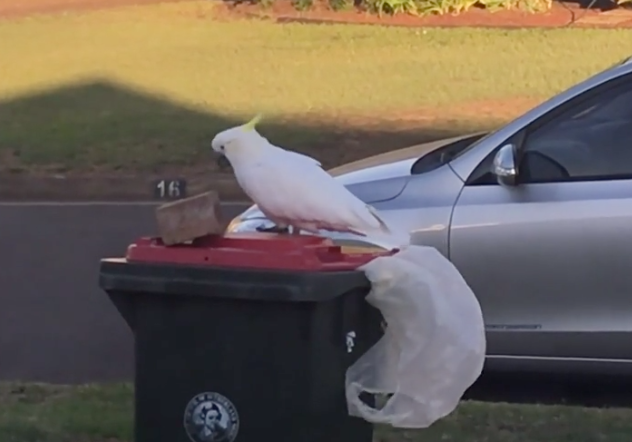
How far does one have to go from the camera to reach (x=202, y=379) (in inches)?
146

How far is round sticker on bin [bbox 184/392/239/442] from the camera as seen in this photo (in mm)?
3688

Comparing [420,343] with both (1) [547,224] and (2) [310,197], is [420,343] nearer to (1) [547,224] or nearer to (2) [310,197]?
(2) [310,197]

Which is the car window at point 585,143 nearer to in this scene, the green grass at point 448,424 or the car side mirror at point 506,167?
the car side mirror at point 506,167

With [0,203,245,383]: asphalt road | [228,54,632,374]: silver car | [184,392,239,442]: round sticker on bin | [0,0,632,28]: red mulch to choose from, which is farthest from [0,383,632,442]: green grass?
[0,0,632,28]: red mulch

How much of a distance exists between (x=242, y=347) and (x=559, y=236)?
2.87 metres

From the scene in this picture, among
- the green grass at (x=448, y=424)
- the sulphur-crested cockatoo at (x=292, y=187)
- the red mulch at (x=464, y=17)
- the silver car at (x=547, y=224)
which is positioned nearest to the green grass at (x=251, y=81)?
the red mulch at (x=464, y=17)

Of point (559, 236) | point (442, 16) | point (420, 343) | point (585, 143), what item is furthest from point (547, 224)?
point (442, 16)

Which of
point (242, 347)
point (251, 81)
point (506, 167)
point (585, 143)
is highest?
point (251, 81)

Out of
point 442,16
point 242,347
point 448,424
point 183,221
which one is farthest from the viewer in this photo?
point 442,16

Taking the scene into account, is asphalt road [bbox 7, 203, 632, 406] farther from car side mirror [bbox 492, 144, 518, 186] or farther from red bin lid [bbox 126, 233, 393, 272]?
red bin lid [bbox 126, 233, 393, 272]

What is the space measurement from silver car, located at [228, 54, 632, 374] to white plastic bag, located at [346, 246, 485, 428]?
2578 millimetres

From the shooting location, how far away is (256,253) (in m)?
3.68

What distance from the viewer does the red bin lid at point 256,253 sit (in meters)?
3.65

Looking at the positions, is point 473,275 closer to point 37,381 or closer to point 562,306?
point 562,306
